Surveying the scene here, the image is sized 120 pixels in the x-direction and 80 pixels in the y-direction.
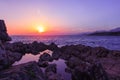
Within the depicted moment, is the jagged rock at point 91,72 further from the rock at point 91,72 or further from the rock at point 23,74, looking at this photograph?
the rock at point 23,74

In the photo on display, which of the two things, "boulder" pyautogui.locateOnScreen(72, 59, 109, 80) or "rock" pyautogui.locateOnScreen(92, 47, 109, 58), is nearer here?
"boulder" pyautogui.locateOnScreen(72, 59, 109, 80)

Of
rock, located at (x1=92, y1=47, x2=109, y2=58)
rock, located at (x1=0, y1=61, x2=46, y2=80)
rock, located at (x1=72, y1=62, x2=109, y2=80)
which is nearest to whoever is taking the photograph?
rock, located at (x1=0, y1=61, x2=46, y2=80)

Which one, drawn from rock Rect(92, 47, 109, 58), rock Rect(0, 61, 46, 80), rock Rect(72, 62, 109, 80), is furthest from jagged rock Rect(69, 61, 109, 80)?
rock Rect(92, 47, 109, 58)

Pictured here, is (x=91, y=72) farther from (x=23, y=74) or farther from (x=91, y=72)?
(x=23, y=74)

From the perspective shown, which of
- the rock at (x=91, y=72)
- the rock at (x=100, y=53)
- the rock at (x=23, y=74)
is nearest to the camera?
the rock at (x=23, y=74)

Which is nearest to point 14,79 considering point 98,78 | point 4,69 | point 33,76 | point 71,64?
point 33,76

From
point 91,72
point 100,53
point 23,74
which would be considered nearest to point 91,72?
point 91,72

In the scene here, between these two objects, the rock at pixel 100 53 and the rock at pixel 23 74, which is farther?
the rock at pixel 100 53

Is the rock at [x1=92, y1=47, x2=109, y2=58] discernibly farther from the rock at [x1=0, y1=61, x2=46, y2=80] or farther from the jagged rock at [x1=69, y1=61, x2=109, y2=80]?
the rock at [x1=0, y1=61, x2=46, y2=80]

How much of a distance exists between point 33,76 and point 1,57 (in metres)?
1.41

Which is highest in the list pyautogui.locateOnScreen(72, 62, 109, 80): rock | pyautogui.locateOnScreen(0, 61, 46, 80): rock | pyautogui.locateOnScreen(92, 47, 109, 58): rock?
pyautogui.locateOnScreen(0, 61, 46, 80): rock

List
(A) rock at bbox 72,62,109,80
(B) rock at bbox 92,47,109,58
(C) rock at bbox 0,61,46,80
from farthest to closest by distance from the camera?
(B) rock at bbox 92,47,109,58 → (A) rock at bbox 72,62,109,80 → (C) rock at bbox 0,61,46,80

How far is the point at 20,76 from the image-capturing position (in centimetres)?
614

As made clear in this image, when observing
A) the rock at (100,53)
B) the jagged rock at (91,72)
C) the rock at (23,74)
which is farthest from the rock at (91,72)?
the rock at (100,53)
